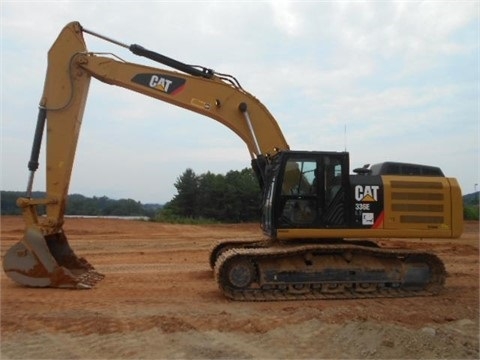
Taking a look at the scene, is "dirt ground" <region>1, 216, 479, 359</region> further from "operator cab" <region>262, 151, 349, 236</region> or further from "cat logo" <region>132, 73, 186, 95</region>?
"cat logo" <region>132, 73, 186, 95</region>

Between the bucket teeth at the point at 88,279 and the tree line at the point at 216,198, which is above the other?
the tree line at the point at 216,198

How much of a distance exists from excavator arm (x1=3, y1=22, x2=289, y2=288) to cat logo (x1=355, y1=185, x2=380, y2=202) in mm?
1640

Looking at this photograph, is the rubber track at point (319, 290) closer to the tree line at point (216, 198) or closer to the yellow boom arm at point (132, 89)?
the yellow boom arm at point (132, 89)

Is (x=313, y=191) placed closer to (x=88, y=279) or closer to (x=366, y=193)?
(x=366, y=193)

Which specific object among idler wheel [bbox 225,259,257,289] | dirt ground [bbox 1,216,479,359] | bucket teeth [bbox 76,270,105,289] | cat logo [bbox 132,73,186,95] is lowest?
dirt ground [bbox 1,216,479,359]

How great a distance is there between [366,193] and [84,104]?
5.14 metres

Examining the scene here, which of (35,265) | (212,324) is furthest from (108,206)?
(212,324)

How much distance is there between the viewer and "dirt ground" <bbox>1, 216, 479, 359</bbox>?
5965 mm

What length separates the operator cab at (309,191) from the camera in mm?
8859

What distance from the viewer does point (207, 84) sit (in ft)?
32.8

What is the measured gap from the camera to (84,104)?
9.90 metres

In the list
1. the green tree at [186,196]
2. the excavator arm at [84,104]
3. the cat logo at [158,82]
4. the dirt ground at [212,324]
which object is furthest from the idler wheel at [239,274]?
the green tree at [186,196]

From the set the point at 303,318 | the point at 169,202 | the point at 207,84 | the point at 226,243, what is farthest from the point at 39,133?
the point at 169,202

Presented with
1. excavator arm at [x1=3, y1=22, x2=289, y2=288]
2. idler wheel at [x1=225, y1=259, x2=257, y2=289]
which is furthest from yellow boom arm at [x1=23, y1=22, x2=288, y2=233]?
idler wheel at [x1=225, y1=259, x2=257, y2=289]
